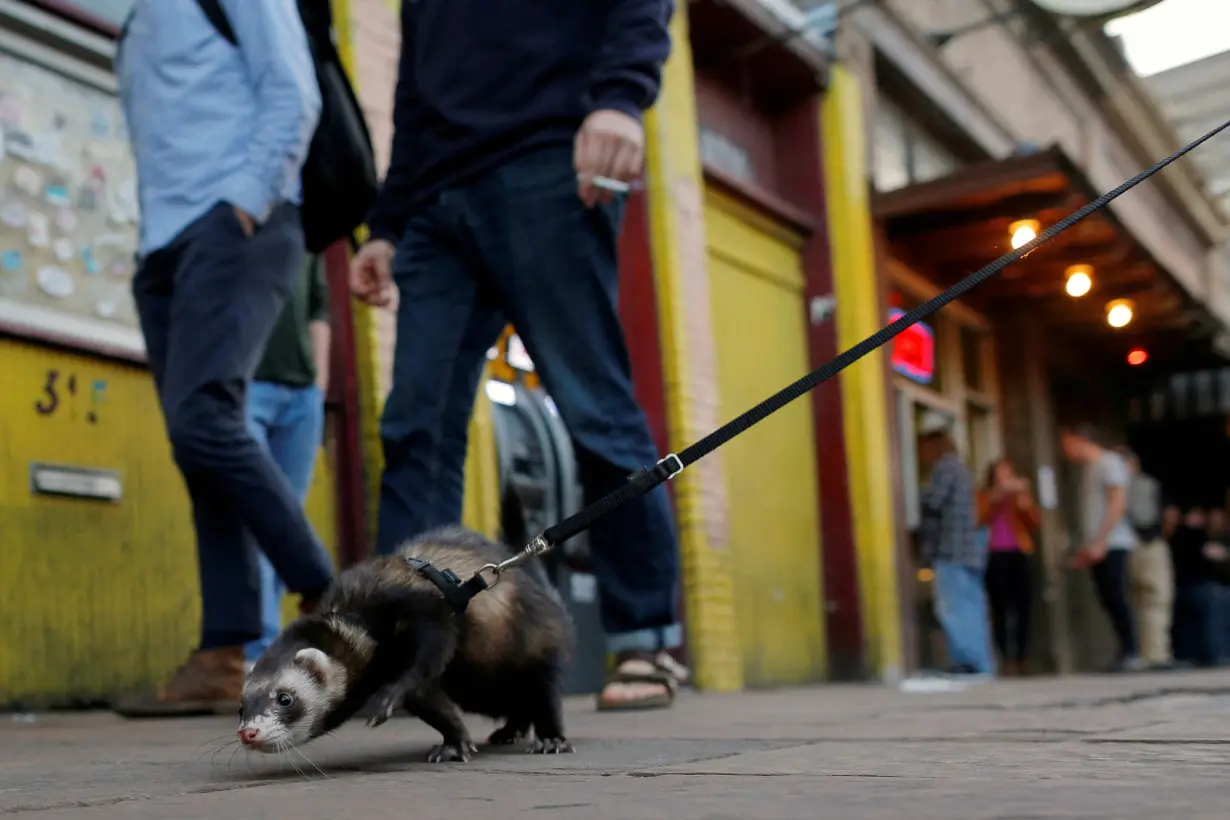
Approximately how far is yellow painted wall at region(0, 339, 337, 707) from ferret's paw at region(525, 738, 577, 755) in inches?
107

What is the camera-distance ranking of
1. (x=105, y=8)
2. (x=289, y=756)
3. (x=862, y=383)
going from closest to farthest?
1. (x=289, y=756)
2. (x=105, y=8)
3. (x=862, y=383)

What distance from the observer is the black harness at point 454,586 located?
2.35 metres

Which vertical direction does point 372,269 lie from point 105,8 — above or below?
below

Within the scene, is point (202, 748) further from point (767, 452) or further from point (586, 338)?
point (767, 452)

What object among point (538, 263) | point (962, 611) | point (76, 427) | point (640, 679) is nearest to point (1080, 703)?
point (640, 679)

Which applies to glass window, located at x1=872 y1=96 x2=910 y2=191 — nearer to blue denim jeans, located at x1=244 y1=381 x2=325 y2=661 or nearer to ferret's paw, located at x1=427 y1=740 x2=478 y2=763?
blue denim jeans, located at x1=244 y1=381 x2=325 y2=661

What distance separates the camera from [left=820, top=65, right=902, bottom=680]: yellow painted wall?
988 cm

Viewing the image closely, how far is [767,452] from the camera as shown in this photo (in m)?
9.30

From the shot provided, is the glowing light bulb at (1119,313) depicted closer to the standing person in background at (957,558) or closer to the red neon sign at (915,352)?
the red neon sign at (915,352)

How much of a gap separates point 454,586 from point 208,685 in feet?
5.45

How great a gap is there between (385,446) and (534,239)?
61 centimetres

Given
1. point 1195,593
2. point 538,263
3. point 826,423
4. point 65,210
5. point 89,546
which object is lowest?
point 1195,593

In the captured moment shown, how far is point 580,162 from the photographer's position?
11.3 feet

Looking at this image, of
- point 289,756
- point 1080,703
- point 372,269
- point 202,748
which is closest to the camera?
point 289,756
